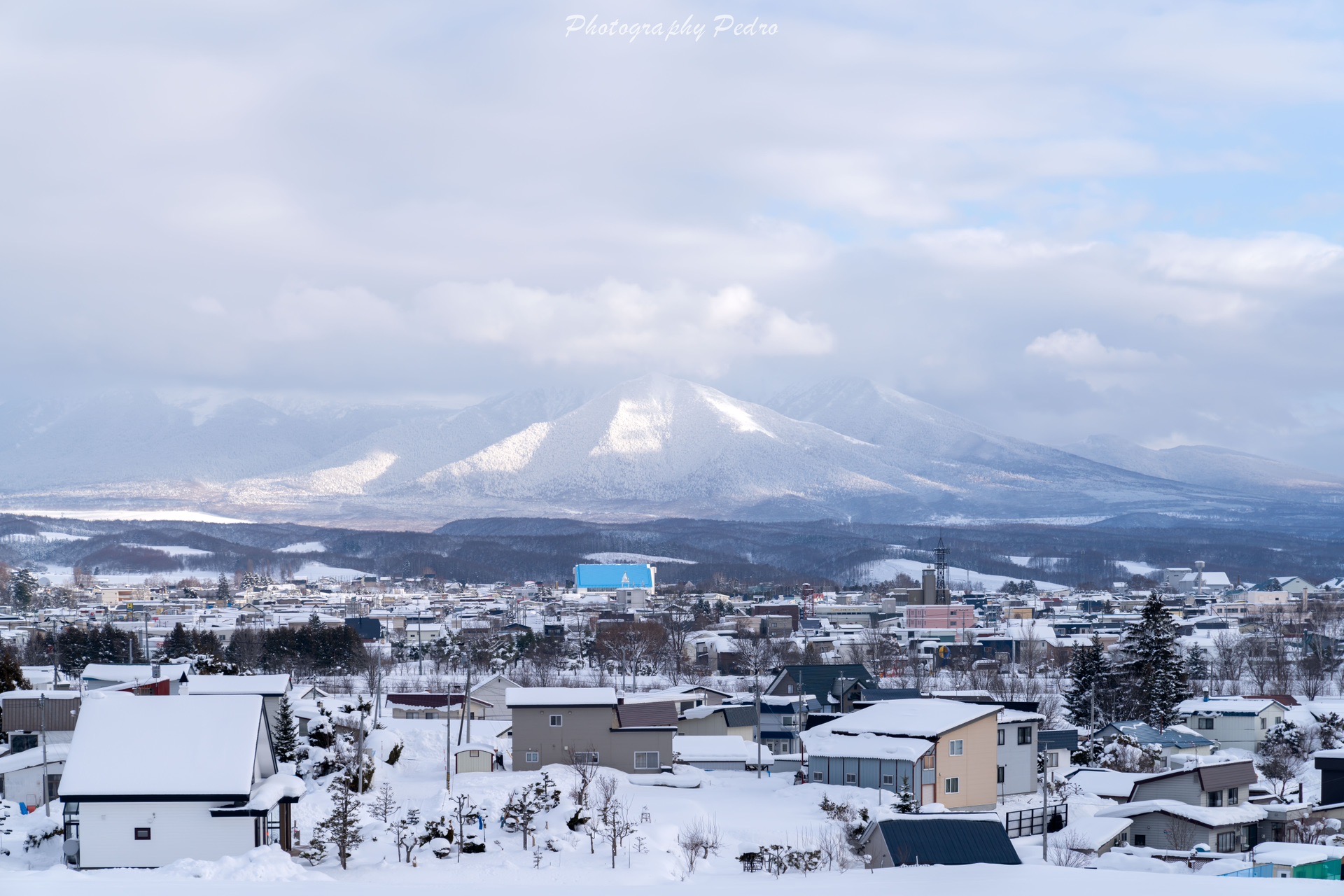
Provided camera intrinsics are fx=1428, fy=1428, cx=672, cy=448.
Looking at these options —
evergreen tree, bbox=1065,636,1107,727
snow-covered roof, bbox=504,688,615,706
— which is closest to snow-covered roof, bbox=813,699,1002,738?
snow-covered roof, bbox=504,688,615,706

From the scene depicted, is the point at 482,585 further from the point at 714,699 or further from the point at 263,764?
the point at 263,764

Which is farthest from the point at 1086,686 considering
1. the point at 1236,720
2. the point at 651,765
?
the point at 651,765

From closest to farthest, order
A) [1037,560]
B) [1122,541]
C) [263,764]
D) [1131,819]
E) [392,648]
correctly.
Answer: [263,764] < [1131,819] < [392,648] < [1037,560] < [1122,541]

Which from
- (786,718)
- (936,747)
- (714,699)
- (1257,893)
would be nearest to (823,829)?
(936,747)

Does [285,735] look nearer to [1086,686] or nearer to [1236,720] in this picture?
[1086,686]

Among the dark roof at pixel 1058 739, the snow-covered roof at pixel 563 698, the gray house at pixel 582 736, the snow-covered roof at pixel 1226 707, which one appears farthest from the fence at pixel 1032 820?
the snow-covered roof at pixel 1226 707

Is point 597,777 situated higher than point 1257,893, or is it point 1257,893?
point 1257,893
